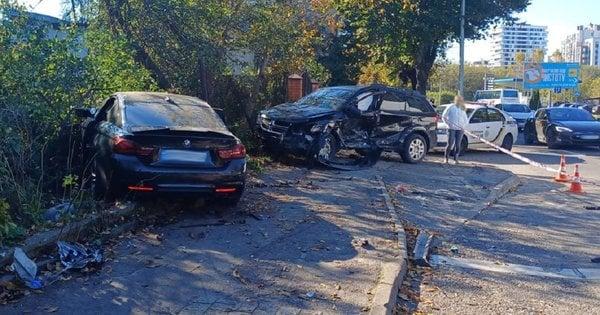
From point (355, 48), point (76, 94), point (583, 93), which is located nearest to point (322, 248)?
point (76, 94)

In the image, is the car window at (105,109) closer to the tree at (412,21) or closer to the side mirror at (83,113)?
the side mirror at (83,113)

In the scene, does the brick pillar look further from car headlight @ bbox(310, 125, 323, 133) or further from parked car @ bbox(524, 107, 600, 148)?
parked car @ bbox(524, 107, 600, 148)

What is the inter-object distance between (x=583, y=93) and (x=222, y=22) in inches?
4333

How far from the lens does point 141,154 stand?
A: 23.8 feet

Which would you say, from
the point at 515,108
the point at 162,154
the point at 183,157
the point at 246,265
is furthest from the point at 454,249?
the point at 515,108

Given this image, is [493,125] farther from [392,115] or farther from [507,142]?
[392,115]

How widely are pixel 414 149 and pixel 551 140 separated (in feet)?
33.1

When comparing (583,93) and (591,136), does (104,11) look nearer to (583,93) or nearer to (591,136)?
(591,136)

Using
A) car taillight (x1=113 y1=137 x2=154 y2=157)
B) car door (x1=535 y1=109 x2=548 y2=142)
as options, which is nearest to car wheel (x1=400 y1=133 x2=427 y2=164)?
car taillight (x1=113 y1=137 x2=154 y2=157)

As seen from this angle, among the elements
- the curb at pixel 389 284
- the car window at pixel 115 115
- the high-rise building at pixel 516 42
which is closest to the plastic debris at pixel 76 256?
the car window at pixel 115 115

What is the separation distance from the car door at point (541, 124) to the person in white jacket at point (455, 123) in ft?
29.9

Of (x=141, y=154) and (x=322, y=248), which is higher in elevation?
(x=141, y=154)

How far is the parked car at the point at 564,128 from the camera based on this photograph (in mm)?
22312

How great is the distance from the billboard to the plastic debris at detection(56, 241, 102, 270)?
183 ft
